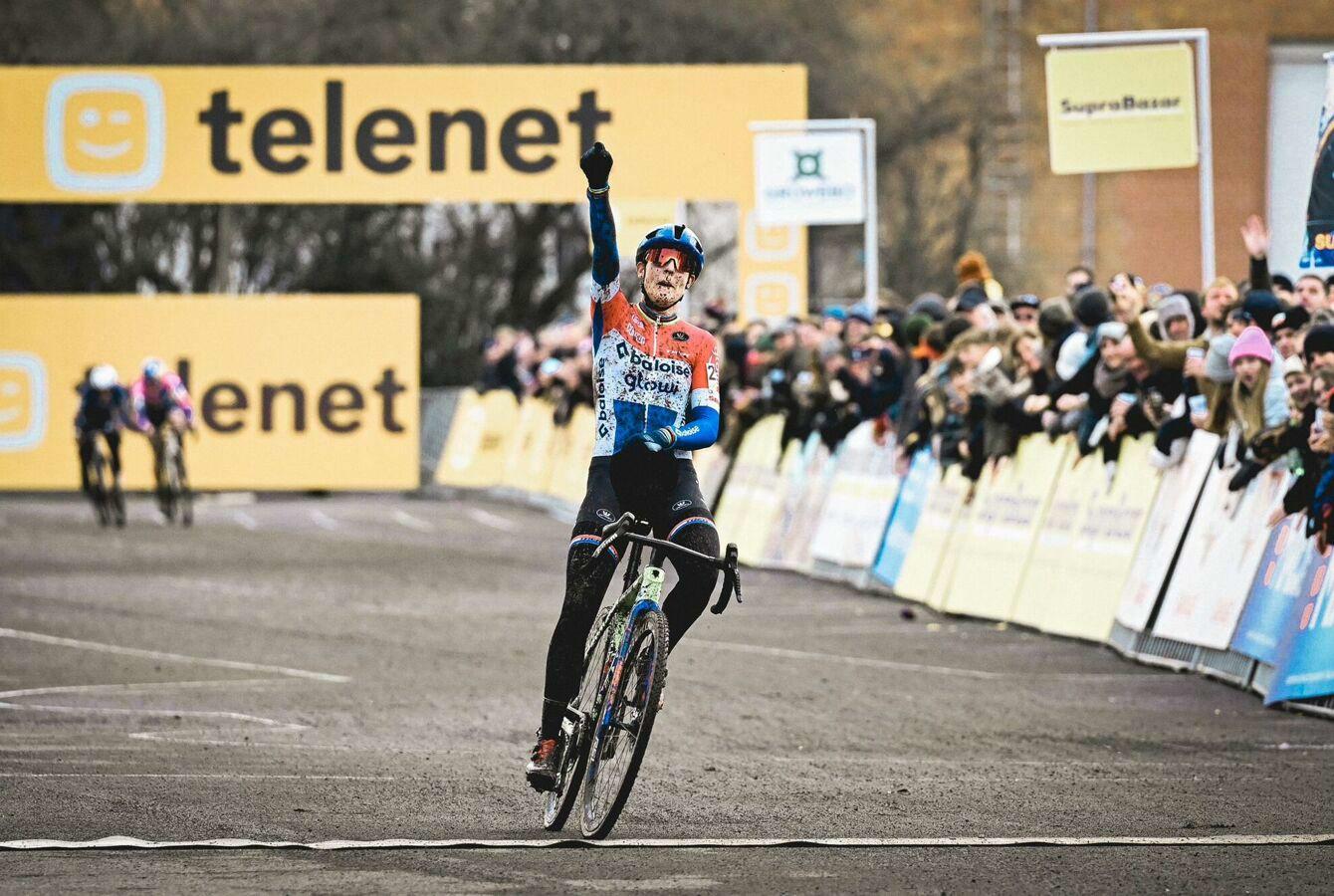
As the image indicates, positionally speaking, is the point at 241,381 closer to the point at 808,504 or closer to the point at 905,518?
the point at 808,504

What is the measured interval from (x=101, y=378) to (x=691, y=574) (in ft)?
74.7

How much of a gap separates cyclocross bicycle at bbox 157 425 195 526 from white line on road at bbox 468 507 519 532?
361 centimetres

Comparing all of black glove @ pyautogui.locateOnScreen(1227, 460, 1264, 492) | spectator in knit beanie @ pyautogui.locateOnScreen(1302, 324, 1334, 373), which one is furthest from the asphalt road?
spectator in knit beanie @ pyautogui.locateOnScreen(1302, 324, 1334, 373)

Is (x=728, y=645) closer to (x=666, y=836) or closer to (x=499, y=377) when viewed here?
(x=666, y=836)

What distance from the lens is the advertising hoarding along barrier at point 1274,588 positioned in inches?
518

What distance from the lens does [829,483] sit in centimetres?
2278

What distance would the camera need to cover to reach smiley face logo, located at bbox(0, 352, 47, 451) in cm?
3647

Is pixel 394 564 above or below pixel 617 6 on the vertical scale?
below

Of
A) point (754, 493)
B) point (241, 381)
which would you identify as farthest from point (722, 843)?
point (241, 381)

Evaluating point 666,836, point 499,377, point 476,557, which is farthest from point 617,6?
point 666,836

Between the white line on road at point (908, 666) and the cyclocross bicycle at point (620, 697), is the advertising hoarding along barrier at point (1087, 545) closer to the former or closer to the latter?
the white line on road at point (908, 666)

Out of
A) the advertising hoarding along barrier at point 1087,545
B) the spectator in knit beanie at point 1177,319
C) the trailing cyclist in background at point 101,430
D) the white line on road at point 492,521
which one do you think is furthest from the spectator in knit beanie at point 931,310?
the trailing cyclist in background at point 101,430

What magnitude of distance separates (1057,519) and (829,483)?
5632mm

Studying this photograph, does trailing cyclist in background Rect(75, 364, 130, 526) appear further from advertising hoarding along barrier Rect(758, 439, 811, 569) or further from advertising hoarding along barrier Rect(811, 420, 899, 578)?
advertising hoarding along barrier Rect(811, 420, 899, 578)
